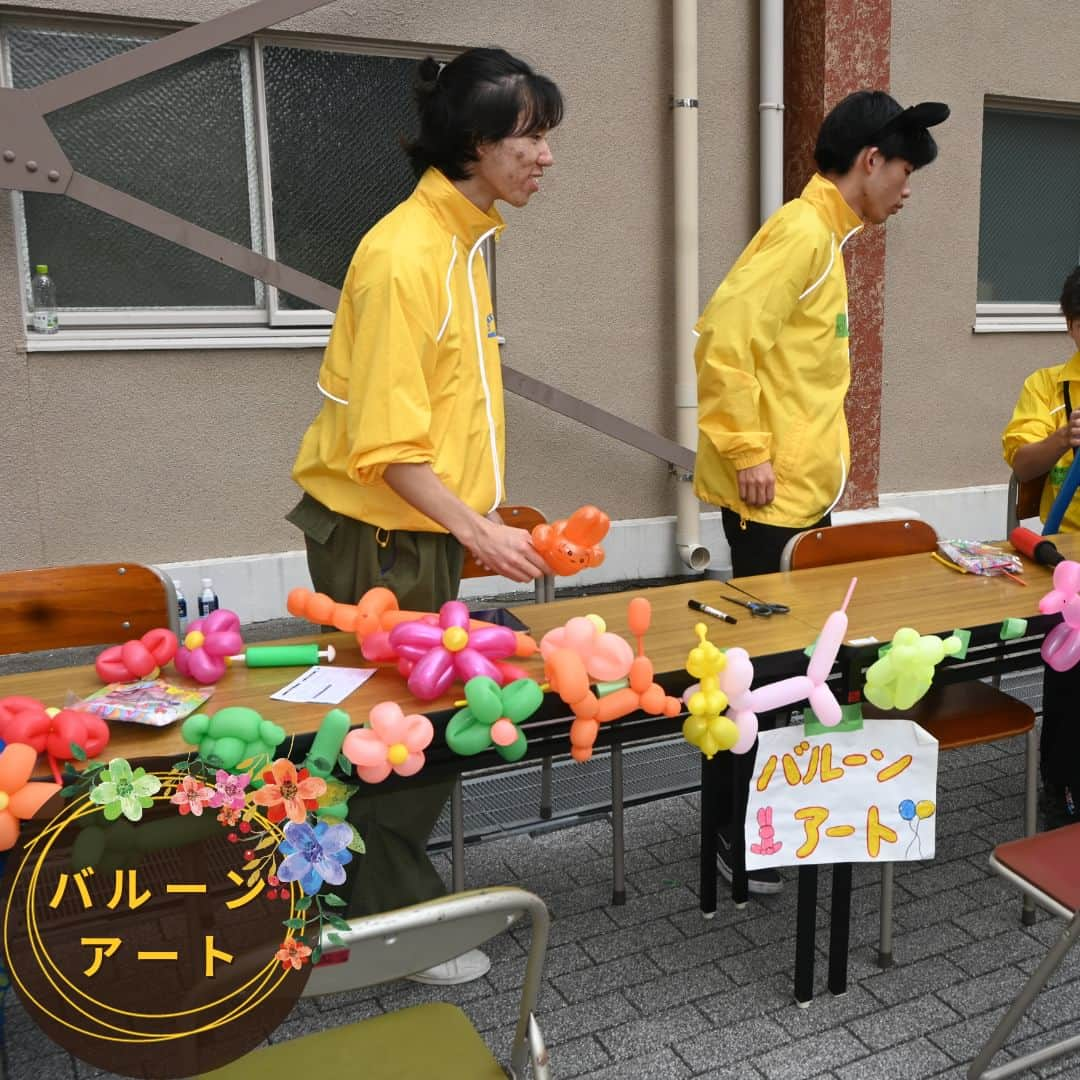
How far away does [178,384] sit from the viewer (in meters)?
4.38

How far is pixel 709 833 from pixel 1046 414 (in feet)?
5.77

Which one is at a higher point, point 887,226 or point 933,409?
point 887,226

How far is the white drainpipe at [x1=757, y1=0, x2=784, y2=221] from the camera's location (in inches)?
198

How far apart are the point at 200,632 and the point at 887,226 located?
4908mm

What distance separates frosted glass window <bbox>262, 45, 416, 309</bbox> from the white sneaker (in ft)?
10.6

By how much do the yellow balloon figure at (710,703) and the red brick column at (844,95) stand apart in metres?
4.10

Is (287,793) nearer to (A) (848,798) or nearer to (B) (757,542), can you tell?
(A) (848,798)

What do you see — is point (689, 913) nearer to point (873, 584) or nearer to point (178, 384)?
point (873, 584)

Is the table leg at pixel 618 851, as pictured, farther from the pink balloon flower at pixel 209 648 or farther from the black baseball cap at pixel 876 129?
the black baseball cap at pixel 876 129

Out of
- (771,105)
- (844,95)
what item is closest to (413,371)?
(771,105)

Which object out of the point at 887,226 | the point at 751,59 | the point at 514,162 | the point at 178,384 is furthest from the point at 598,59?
the point at 514,162

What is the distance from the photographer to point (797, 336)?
8.28 ft

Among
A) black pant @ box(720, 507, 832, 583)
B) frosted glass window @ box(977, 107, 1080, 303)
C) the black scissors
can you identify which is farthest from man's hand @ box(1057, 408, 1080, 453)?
frosted glass window @ box(977, 107, 1080, 303)

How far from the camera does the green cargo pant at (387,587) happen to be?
77.6 inches
